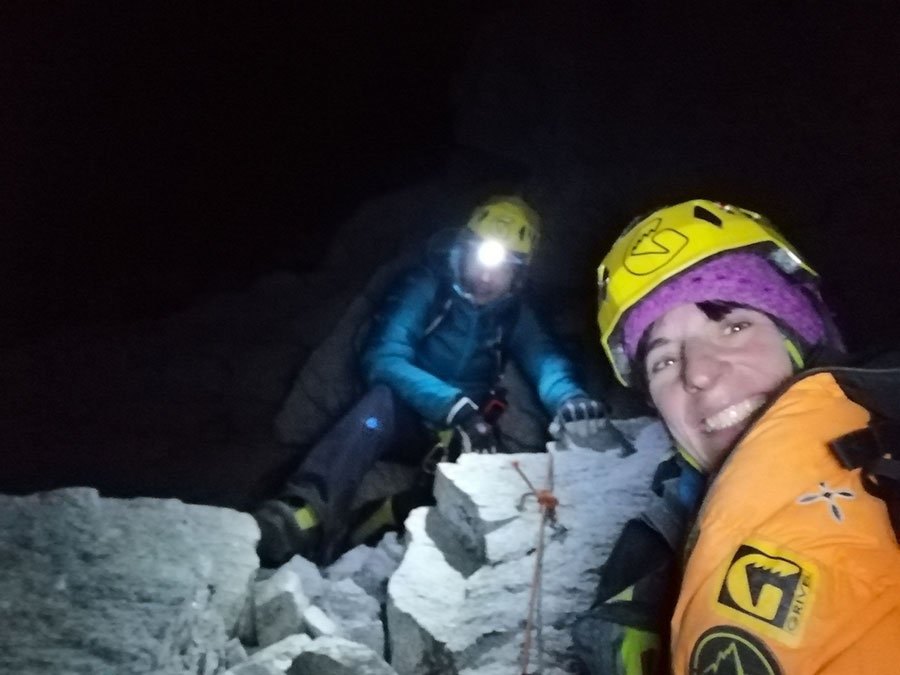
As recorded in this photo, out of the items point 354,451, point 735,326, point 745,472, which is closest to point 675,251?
point 735,326

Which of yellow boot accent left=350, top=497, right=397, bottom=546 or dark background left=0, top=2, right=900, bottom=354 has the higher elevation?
dark background left=0, top=2, right=900, bottom=354

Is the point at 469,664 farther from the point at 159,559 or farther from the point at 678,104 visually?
the point at 678,104

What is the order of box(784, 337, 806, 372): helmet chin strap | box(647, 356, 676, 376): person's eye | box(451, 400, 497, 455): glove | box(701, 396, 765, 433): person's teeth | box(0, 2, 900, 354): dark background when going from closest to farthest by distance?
1. box(701, 396, 765, 433): person's teeth
2. box(784, 337, 806, 372): helmet chin strap
3. box(647, 356, 676, 376): person's eye
4. box(451, 400, 497, 455): glove
5. box(0, 2, 900, 354): dark background

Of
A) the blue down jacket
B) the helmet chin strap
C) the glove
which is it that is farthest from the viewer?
the blue down jacket

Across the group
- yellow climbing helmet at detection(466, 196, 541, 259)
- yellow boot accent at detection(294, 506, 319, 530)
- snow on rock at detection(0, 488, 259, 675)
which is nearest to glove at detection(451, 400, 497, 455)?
yellow boot accent at detection(294, 506, 319, 530)

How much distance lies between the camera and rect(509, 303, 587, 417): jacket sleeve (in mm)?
4777

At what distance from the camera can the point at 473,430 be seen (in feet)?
14.4

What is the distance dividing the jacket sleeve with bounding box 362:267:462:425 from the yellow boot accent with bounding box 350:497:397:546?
0.61 metres

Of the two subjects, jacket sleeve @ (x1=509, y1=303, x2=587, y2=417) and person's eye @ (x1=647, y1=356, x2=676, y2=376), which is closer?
person's eye @ (x1=647, y1=356, x2=676, y2=376)

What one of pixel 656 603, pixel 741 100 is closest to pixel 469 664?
pixel 656 603

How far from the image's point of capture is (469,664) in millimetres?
2645

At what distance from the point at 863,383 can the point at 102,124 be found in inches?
341

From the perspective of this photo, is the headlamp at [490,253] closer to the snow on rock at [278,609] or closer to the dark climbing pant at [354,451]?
the dark climbing pant at [354,451]

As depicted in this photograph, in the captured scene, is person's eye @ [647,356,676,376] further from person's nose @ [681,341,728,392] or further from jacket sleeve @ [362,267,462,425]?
jacket sleeve @ [362,267,462,425]
